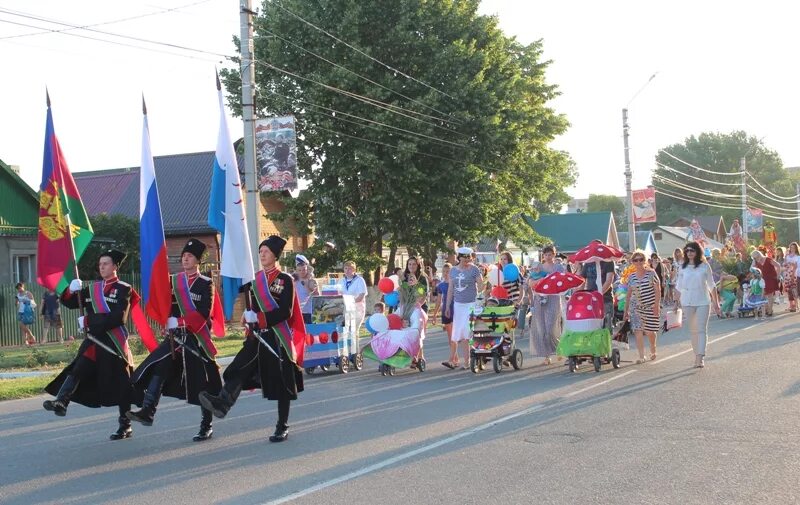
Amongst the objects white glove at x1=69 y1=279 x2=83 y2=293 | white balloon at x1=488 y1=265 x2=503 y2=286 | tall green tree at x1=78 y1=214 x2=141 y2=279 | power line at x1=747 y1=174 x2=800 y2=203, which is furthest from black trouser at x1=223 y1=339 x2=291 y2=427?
power line at x1=747 y1=174 x2=800 y2=203

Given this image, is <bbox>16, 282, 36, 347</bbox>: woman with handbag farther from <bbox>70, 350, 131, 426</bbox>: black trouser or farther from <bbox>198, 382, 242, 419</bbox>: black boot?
<bbox>198, 382, 242, 419</bbox>: black boot

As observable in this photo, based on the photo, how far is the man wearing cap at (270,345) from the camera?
910 centimetres

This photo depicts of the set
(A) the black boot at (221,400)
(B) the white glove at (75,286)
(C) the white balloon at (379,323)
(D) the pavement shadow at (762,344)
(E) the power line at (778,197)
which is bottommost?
(D) the pavement shadow at (762,344)

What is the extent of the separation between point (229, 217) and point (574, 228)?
6028cm

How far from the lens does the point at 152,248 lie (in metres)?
9.61

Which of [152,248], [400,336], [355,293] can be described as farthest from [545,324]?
[152,248]

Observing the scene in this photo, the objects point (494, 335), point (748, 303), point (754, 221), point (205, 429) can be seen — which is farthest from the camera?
point (754, 221)

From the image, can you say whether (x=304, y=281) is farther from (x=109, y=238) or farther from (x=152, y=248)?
(x=109, y=238)

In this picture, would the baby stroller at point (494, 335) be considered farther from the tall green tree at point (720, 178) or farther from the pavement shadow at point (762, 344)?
the tall green tree at point (720, 178)

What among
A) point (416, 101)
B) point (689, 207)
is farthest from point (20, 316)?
point (689, 207)

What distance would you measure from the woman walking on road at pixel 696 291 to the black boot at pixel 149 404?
8.64 meters

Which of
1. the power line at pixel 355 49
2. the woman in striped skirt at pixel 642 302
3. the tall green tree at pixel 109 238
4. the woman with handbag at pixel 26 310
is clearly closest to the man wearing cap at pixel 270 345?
the woman in striped skirt at pixel 642 302

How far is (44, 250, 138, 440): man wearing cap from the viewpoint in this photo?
30.5ft

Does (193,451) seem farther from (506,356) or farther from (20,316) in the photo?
(20,316)
